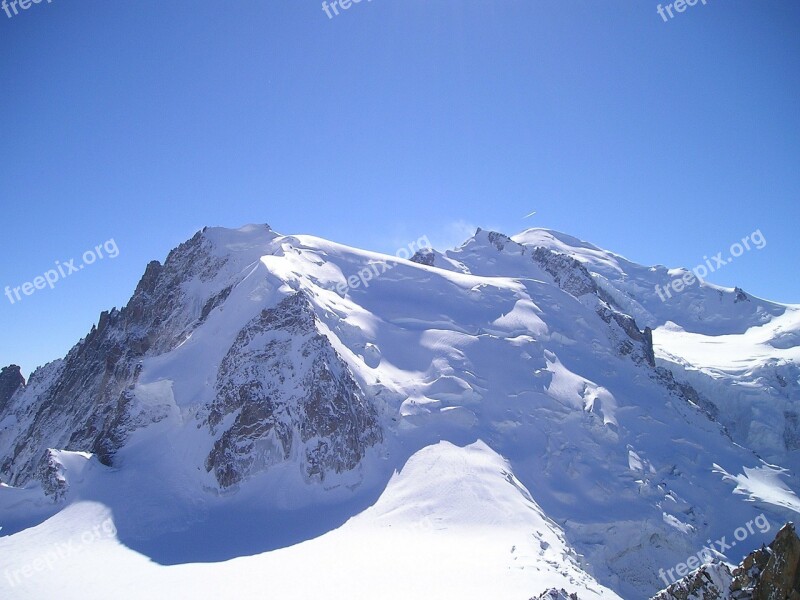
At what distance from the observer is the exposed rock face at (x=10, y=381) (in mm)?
108938

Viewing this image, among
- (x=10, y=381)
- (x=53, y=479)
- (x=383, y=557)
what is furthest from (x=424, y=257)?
(x=10, y=381)

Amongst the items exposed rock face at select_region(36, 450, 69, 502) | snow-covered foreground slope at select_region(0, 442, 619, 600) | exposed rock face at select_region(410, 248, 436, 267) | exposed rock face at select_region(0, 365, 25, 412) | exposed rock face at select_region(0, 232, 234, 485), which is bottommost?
snow-covered foreground slope at select_region(0, 442, 619, 600)

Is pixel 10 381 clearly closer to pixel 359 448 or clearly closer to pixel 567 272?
pixel 359 448

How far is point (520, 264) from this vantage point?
9850cm

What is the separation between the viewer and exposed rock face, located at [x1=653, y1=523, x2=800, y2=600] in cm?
1505

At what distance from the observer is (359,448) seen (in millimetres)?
50812

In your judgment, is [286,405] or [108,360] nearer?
[286,405]

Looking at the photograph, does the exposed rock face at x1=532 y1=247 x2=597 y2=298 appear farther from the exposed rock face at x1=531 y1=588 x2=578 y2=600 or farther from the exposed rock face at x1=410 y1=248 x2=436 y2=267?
the exposed rock face at x1=531 y1=588 x2=578 y2=600

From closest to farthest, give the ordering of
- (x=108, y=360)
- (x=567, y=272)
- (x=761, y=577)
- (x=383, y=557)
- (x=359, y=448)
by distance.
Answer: (x=761, y=577) < (x=383, y=557) < (x=359, y=448) < (x=108, y=360) < (x=567, y=272)

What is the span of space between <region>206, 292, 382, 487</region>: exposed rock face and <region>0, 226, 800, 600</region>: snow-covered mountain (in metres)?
0.18

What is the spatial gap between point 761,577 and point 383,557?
24524mm

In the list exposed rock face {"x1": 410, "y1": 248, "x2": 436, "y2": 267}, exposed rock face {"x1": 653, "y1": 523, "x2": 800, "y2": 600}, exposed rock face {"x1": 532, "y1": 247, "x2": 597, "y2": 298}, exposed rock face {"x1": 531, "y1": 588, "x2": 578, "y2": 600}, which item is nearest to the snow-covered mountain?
exposed rock face {"x1": 532, "y1": 247, "x2": 597, "y2": 298}

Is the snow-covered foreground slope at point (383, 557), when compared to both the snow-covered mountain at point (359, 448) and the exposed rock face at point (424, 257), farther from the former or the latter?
the exposed rock face at point (424, 257)

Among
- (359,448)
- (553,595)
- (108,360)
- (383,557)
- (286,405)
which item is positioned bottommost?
(383,557)
